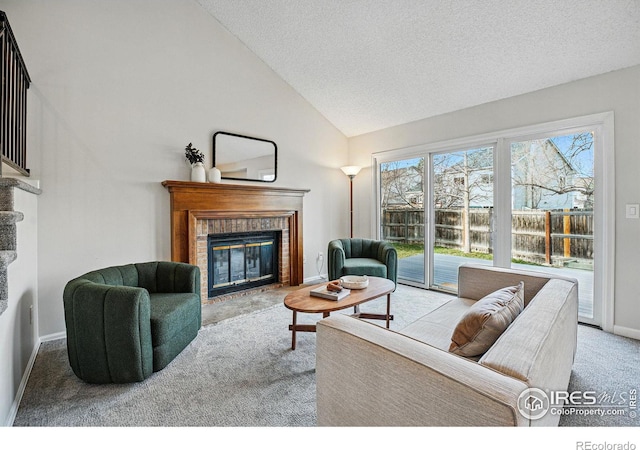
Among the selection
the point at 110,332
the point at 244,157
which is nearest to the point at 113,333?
the point at 110,332

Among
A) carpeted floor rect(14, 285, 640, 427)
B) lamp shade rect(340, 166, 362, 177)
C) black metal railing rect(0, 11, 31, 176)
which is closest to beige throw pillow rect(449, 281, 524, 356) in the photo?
carpeted floor rect(14, 285, 640, 427)

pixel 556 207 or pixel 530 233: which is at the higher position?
pixel 556 207

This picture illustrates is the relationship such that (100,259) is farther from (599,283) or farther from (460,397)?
(599,283)

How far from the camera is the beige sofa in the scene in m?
0.82

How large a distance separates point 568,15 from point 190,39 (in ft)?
11.9

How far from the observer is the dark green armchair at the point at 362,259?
3691 millimetres

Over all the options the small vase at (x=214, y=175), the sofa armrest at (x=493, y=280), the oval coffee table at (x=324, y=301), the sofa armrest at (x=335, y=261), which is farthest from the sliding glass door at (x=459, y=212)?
the small vase at (x=214, y=175)

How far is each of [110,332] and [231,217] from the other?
6.66 feet

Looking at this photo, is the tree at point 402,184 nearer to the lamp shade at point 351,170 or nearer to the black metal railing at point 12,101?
the lamp shade at point 351,170

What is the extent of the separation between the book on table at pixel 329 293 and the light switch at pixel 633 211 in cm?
254

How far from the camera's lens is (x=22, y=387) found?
74.7 inches

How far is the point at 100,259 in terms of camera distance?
297 cm

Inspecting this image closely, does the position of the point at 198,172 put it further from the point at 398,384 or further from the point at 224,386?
the point at 398,384
